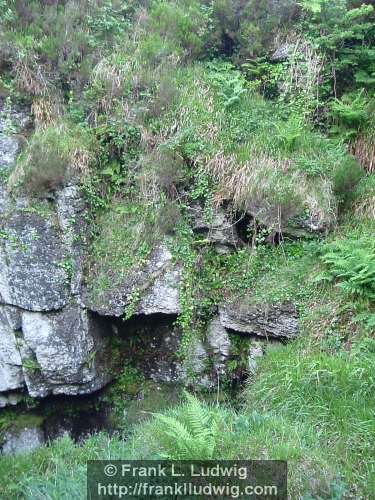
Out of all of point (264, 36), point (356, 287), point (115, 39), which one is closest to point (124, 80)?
point (115, 39)

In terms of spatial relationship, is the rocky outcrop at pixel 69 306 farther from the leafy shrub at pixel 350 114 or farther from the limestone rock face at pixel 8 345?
the leafy shrub at pixel 350 114

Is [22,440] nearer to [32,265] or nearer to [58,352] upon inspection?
[58,352]

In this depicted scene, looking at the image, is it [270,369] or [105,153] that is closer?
[270,369]

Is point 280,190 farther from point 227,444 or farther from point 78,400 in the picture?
point 78,400

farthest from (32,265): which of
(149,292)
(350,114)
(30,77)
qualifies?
(350,114)

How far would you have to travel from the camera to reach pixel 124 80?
7641 mm

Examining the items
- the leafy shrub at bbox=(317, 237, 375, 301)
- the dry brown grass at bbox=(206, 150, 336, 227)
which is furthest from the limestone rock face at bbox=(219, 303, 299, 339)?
the dry brown grass at bbox=(206, 150, 336, 227)

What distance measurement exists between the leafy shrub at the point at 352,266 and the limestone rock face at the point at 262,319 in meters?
0.57

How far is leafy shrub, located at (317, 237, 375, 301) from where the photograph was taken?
5484 mm

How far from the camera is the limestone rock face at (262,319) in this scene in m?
5.99

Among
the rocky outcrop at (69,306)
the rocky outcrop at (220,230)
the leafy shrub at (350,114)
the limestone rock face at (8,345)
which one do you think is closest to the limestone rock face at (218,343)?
the rocky outcrop at (69,306)

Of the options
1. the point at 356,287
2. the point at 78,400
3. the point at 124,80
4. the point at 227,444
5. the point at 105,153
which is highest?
the point at 124,80

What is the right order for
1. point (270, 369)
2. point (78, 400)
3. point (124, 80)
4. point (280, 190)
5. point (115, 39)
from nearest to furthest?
point (270, 369)
point (280, 190)
point (78, 400)
point (124, 80)
point (115, 39)

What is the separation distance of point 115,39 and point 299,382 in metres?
5.94
